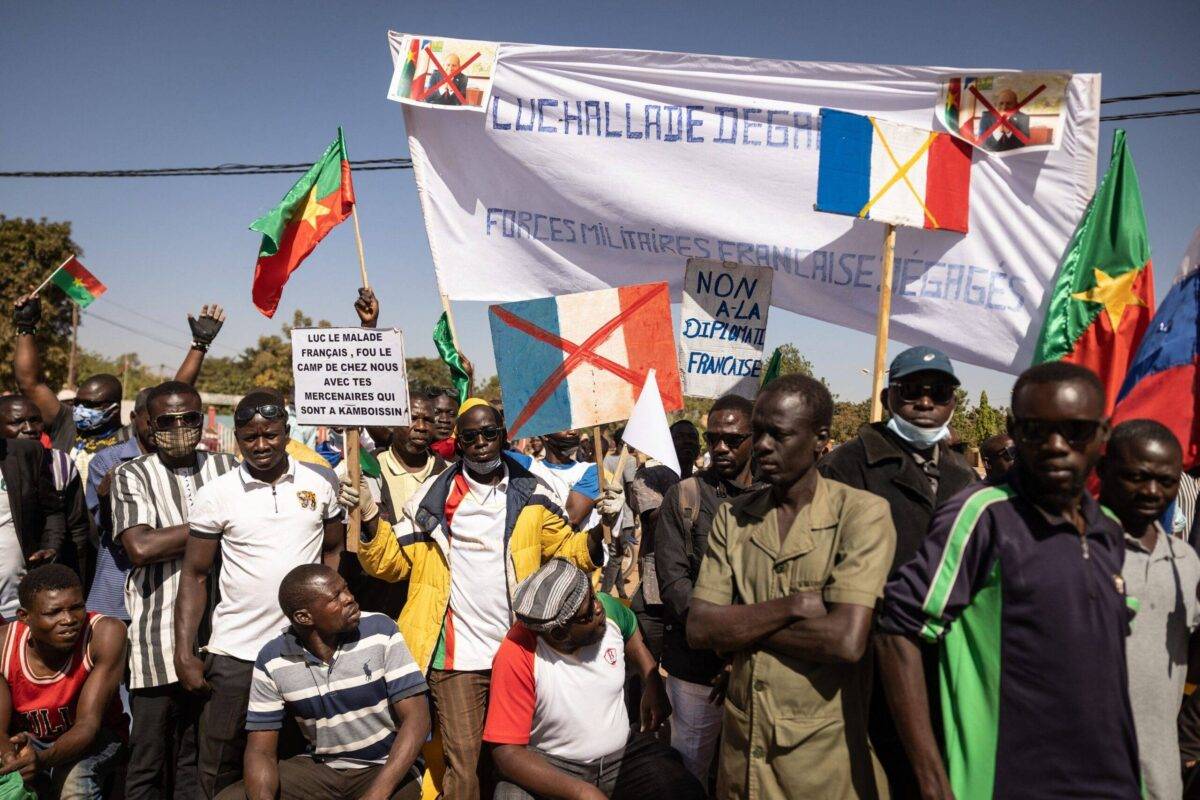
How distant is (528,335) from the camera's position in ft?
14.3

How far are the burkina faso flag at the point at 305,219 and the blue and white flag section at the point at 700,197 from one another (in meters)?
0.60

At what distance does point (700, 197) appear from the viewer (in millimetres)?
5477

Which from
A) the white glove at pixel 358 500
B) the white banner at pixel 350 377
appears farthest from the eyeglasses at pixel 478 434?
the white glove at pixel 358 500

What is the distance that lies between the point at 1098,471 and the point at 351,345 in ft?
10.5

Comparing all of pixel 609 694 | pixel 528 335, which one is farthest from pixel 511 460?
pixel 609 694

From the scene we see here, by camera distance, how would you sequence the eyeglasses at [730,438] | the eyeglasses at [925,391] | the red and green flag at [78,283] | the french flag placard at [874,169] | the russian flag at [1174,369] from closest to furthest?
the eyeglasses at [925,391]
the russian flag at [1174,369]
the eyeglasses at [730,438]
the french flag placard at [874,169]
the red and green flag at [78,283]

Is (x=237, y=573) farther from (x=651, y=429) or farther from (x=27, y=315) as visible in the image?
(x=27, y=315)

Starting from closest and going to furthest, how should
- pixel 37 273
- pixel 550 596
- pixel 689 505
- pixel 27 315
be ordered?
pixel 550 596
pixel 689 505
pixel 27 315
pixel 37 273

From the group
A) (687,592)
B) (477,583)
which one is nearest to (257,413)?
(477,583)

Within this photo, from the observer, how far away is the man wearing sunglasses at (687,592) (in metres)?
3.50

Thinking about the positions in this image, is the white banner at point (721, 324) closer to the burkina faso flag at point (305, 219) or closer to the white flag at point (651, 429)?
the white flag at point (651, 429)

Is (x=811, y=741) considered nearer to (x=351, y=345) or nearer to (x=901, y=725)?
(x=901, y=725)

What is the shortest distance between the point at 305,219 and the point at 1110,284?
15.2 ft

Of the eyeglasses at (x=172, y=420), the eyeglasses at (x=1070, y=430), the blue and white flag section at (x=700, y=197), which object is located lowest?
the eyeglasses at (x=172, y=420)
